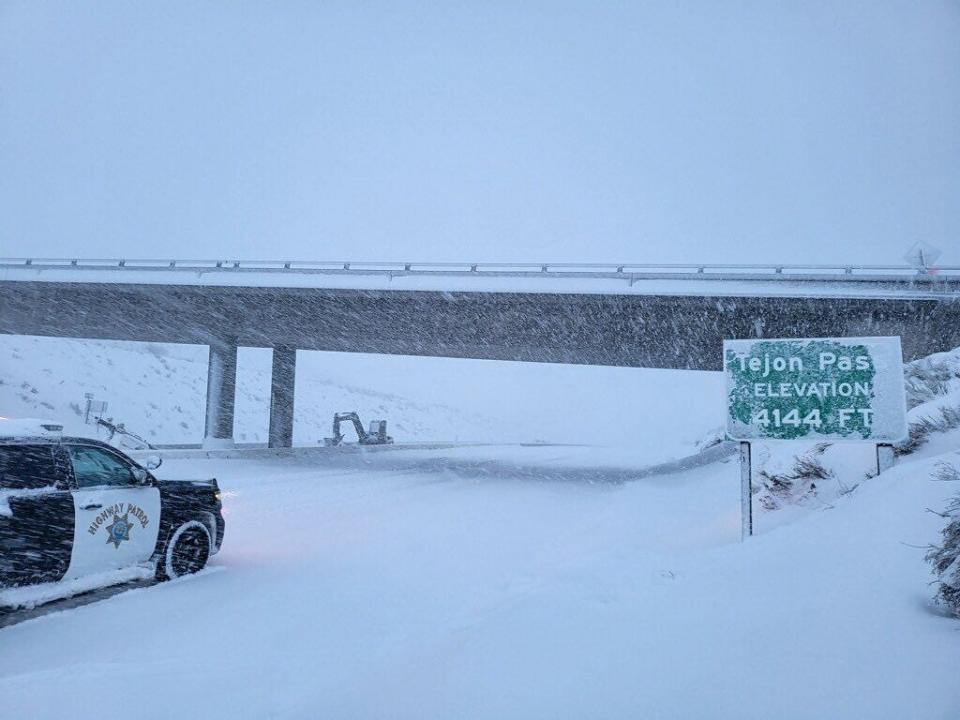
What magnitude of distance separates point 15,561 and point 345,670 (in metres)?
3.16

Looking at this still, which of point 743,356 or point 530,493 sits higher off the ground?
point 743,356

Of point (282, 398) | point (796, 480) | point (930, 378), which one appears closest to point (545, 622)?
point (796, 480)

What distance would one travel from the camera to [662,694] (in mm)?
4113

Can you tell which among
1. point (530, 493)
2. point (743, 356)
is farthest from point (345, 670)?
point (530, 493)

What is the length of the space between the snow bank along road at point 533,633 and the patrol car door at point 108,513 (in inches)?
18.9

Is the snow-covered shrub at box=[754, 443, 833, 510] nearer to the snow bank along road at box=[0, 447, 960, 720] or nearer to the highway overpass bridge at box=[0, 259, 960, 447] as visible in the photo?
the snow bank along road at box=[0, 447, 960, 720]

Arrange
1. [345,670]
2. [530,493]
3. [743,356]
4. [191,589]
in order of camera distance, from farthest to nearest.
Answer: [530,493], [743,356], [191,589], [345,670]

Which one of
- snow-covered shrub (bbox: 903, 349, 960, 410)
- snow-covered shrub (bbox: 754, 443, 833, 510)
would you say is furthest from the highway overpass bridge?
snow-covered shrub (bbox: 754, 443, 833, 510)

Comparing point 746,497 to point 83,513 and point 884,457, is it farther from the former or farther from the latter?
point 83,513

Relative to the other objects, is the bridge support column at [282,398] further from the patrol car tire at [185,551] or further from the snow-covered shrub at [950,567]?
the snow-covered shrub at [950,567]

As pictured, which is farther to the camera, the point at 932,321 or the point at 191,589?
the point at 932,321

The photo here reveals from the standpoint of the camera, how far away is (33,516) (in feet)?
19.3

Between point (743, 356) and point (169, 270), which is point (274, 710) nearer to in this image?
point (743, 356)

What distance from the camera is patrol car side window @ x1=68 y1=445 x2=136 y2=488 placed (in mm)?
6664
